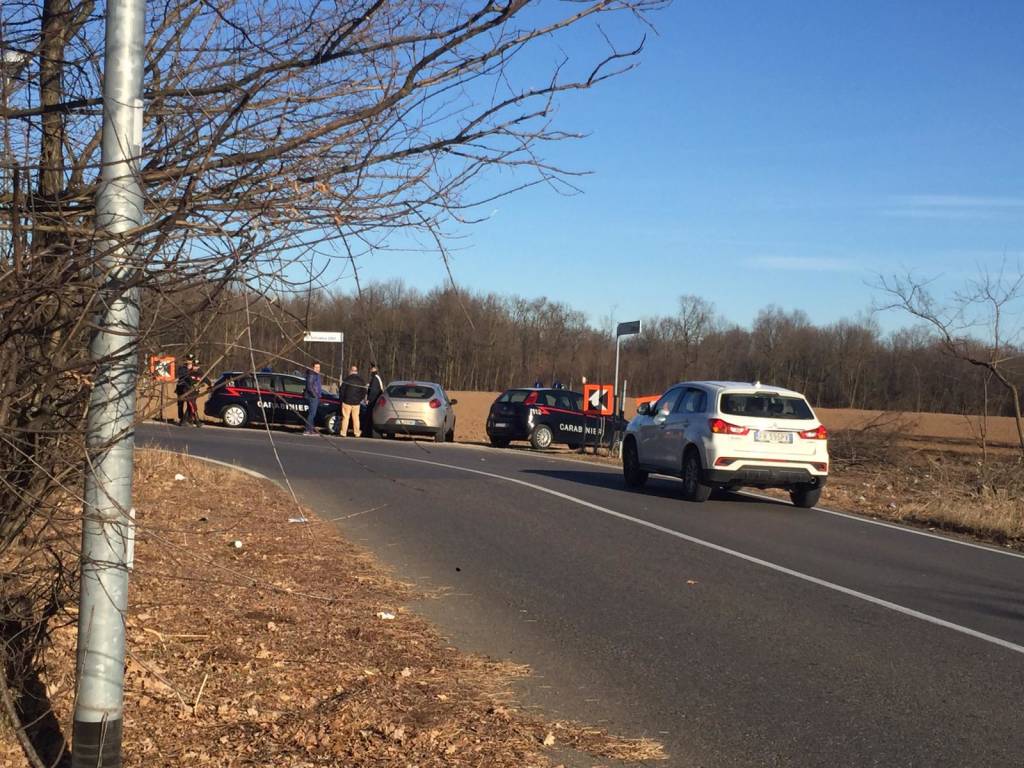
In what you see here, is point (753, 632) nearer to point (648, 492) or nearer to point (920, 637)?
point (920, 637)

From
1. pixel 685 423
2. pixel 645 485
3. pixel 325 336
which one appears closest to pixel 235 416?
pixel 645 485

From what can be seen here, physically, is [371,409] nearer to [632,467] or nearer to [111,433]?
[632,467]

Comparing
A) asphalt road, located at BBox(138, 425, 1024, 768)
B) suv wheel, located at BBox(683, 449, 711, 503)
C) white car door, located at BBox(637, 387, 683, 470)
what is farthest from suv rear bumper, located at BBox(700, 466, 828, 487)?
white car door, located at BBox(637, 387, 683, 470)

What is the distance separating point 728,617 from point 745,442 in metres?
7.60

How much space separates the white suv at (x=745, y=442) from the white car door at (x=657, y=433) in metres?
0.16

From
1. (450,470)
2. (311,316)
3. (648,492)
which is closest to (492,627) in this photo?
(311,316)

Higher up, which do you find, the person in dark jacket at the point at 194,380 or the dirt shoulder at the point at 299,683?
the person in dark jacket at the point at 194,380

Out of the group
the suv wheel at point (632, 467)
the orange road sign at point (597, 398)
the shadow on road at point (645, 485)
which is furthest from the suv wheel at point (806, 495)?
the orange road sign at point (597, 398)

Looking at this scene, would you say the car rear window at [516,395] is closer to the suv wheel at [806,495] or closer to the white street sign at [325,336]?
the suv wheel at [806,495]

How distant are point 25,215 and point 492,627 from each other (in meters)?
4.76

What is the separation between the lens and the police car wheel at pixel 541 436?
29953 millimetres

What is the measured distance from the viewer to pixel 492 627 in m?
7.87

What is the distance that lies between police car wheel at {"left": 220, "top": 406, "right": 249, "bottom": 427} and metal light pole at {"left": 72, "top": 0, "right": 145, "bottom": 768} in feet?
91.6

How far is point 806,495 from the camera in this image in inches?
648
